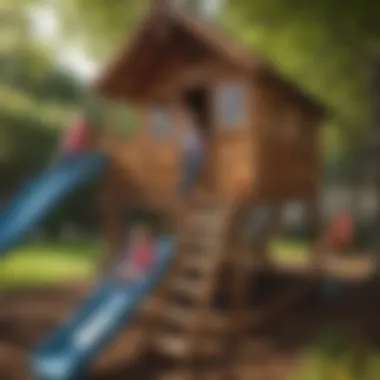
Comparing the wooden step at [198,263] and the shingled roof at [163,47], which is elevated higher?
the shingled roof at [163,47]

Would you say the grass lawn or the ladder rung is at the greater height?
the grass lawn

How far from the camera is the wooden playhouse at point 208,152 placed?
3.76 ft

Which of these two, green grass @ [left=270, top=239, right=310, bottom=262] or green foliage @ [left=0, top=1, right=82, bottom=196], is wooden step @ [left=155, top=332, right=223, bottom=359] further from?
green foliage @ [left=0, top=1, right=82, bottom=196]

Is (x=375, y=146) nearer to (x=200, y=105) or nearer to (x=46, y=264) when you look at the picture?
(x=200, y=105)

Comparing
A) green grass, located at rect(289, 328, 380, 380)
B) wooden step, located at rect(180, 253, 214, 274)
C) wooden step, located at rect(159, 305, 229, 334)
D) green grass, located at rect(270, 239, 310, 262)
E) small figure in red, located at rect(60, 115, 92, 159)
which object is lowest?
green grass, located at rect(289, 328, 380, 380)

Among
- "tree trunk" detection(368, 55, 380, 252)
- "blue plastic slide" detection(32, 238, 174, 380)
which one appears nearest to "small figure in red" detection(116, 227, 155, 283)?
"blue plastic slide" detection(32, 238, 174, 380)

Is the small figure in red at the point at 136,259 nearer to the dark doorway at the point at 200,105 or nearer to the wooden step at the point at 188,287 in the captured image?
the wooden step at the point at 188,287

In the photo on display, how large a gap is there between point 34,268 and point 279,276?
0.41 m

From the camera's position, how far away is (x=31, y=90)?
44.9 inches

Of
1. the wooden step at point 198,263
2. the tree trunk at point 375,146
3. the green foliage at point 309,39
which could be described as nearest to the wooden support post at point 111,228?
the wooden step at point 198,263

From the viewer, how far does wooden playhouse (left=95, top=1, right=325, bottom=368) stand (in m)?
1.15

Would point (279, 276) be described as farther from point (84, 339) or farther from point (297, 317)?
point (84, 339)

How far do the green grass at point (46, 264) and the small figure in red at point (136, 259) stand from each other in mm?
48

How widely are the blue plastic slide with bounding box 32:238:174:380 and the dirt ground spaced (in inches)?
1.2
